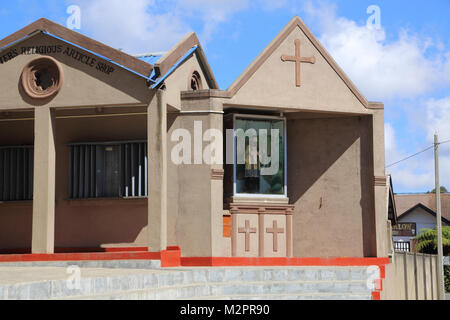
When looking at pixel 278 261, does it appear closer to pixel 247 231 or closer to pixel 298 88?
pixel 247 231

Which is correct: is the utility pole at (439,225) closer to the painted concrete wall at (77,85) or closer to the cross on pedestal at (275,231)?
the cross on pedestal at (275,231)

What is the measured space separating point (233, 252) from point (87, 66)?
5355mm

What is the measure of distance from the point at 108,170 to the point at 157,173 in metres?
3.09

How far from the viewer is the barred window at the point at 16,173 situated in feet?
61.1

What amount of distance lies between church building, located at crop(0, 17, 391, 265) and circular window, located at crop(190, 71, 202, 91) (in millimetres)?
31

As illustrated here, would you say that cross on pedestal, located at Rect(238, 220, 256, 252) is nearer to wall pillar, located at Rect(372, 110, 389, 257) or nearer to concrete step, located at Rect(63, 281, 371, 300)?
wall pillar, located at Rect(372, 110, 389, 257)

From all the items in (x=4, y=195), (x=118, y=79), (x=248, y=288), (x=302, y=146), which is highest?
(x=118, y=79)

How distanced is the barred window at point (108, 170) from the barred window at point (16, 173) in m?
1.31

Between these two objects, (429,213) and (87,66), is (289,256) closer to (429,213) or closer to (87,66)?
(87,66)

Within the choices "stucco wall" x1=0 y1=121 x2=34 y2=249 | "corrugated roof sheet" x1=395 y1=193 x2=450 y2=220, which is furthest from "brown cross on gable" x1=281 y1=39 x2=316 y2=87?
"corrugated roof sheet" x1=395 y1=193 x2=450 y2=220

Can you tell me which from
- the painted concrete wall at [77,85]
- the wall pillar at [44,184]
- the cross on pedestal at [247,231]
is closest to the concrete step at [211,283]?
the wall pillar at [44,184]

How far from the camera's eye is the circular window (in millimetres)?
17933

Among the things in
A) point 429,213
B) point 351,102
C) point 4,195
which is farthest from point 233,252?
point 429,213

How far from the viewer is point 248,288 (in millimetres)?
12805
